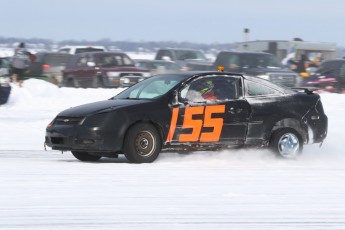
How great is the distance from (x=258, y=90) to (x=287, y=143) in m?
0.90

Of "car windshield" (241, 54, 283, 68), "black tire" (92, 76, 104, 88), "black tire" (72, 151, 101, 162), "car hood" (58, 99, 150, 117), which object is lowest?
"black tire" (92, 76, 104, 88)

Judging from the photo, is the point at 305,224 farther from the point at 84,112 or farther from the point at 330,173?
the point at 84,112

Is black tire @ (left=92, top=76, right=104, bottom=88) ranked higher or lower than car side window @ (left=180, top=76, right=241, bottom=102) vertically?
lower

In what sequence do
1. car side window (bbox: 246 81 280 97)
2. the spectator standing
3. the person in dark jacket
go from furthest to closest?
1. the spectator standing
2. the person in dark jacket
3. car side window (bbox: 246 81 280 97)

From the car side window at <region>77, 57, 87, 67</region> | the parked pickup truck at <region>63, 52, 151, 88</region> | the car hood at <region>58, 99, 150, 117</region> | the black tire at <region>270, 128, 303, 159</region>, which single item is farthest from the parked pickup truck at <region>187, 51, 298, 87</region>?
the car hood at <region>58, 99, 150, 117</region>

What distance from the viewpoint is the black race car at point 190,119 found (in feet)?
37.4

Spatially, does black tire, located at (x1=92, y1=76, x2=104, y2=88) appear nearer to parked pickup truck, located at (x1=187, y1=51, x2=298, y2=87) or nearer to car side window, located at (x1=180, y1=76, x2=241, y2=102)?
parked pickup truck, located at (x1=187, y1=51, x2=298, y2=87)

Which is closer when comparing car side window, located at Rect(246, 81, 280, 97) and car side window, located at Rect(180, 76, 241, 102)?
car side window, located at Rect(180, 76, 241, 102)

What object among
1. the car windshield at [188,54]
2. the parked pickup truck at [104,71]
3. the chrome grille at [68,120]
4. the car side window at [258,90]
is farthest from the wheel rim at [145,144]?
the car windshield at [188,54]

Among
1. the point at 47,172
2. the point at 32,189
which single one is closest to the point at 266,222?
the point at 32,189

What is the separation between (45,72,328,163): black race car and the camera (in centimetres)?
1141

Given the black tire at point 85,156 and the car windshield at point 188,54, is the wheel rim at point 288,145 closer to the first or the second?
the black tire at point 85,156

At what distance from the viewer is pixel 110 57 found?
29.5 m

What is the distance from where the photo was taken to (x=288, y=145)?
1273cm
